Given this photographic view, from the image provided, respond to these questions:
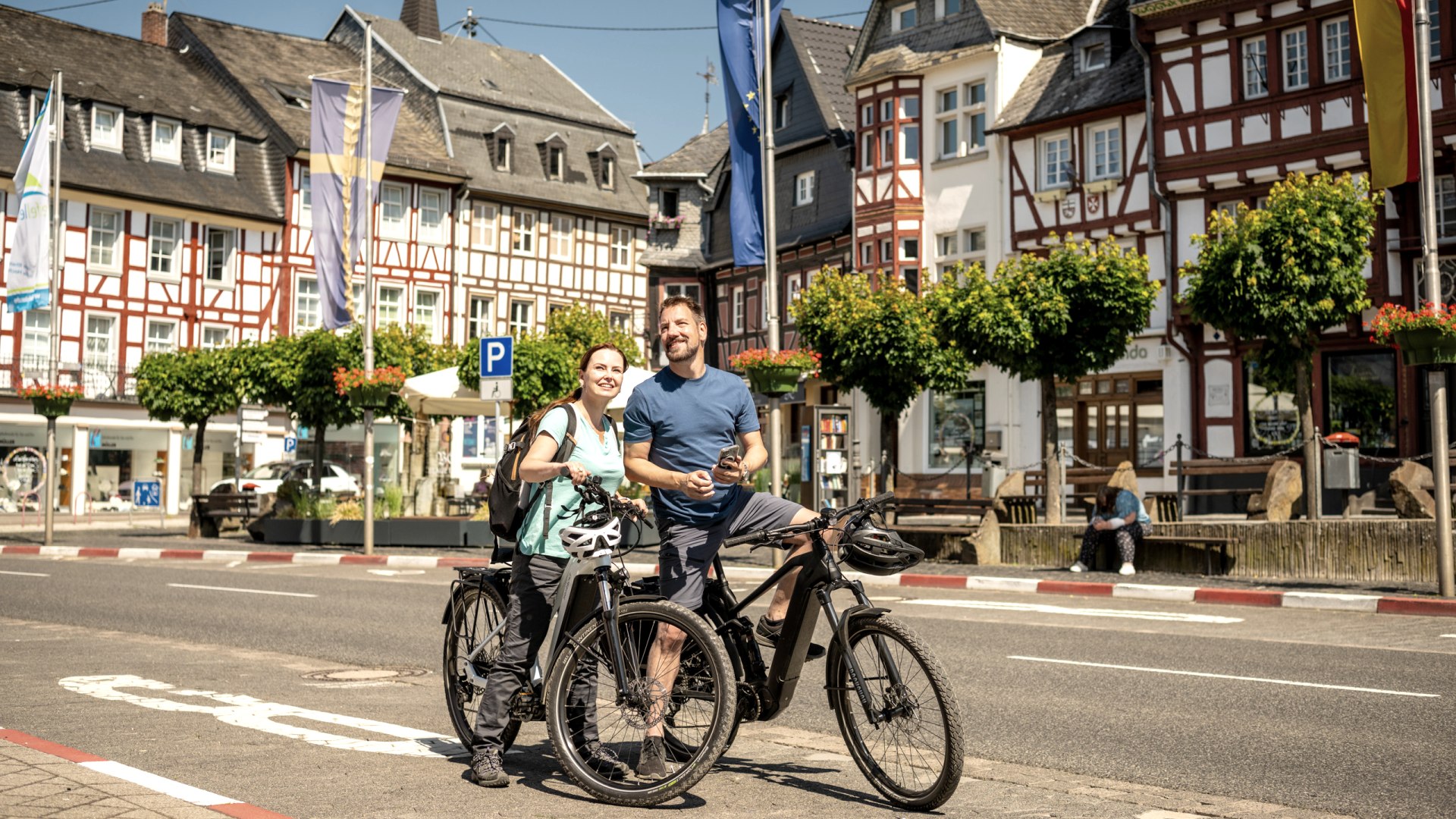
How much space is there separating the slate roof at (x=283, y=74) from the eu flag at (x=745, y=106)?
104ft

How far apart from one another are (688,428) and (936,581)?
503 inches

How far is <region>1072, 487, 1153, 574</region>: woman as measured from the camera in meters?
18.0

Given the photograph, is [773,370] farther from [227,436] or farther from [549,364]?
[227,436]


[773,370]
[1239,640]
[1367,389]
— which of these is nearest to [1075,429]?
[1367,389]

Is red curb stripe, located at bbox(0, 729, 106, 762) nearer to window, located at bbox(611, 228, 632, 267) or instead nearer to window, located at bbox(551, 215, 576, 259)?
window, located at bbox(551, 215, 576, 259)

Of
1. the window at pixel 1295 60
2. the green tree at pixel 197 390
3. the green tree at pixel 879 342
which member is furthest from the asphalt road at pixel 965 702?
the green tree at pixel 197 390

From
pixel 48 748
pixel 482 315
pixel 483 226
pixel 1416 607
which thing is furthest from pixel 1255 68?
pixel 482 315

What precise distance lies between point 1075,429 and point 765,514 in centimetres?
3042

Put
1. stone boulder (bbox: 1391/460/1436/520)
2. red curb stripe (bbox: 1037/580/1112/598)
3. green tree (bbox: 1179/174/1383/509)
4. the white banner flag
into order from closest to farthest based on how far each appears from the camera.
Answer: red curb stripe (bbox: 1037/580/1112/598) → stone boulder (bbox: 1391/460/1436/520) → green tree (bbox: 1179/174/1383/509) → the white banner flag

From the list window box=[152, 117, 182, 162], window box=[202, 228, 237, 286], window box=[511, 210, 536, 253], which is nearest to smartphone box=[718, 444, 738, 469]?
window box=[202, 228, 237, 286]

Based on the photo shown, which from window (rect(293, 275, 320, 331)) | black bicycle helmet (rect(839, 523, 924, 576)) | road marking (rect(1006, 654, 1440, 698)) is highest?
window (rect(293, 275, 320, 331))

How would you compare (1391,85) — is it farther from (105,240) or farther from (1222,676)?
(105,240)

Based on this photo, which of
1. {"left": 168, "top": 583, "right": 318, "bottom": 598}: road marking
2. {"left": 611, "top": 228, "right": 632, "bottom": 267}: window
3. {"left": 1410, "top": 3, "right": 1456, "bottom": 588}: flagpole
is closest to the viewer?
{"left": 1410, "top": 3, "right": 1456, "bottom": 588}: flagpole

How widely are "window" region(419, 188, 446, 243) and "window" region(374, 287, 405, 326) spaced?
206 centimetres
